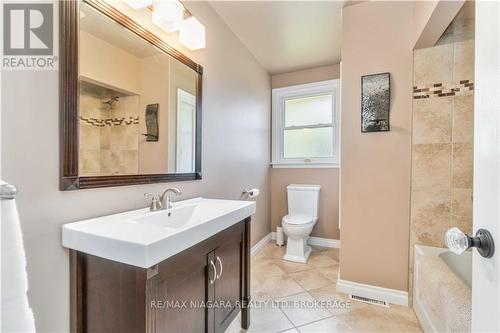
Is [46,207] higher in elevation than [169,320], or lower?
higher

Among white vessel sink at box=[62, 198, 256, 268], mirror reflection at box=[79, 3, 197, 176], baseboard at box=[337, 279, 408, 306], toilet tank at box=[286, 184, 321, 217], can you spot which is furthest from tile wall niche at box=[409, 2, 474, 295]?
mirror reflection at box=[79, 3, 197, 176]

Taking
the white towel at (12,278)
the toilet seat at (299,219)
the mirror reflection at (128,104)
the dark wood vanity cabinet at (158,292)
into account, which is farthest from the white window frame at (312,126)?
the white towel at (12,278)

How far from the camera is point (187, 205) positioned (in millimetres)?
1470

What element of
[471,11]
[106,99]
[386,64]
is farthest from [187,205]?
[471,11]

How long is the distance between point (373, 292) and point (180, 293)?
5.45ft

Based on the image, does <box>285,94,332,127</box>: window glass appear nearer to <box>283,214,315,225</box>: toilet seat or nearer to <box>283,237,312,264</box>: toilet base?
<box>283,214,315,225</box>: toilet seat

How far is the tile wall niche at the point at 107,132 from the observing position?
106cm

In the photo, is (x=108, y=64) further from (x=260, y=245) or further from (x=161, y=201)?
(x=260, y=245)

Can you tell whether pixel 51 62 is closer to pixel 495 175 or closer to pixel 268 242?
pixel 495 175

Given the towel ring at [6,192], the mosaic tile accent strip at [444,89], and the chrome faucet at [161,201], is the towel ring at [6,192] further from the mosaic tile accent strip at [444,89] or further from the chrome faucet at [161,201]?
the mosaic tile accent strip at [444,89]

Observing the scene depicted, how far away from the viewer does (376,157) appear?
1906 millimetres

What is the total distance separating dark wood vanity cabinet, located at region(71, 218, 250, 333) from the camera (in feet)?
2.73

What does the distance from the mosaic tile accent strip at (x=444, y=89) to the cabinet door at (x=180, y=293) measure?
1.92m

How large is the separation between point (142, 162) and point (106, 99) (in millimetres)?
377
